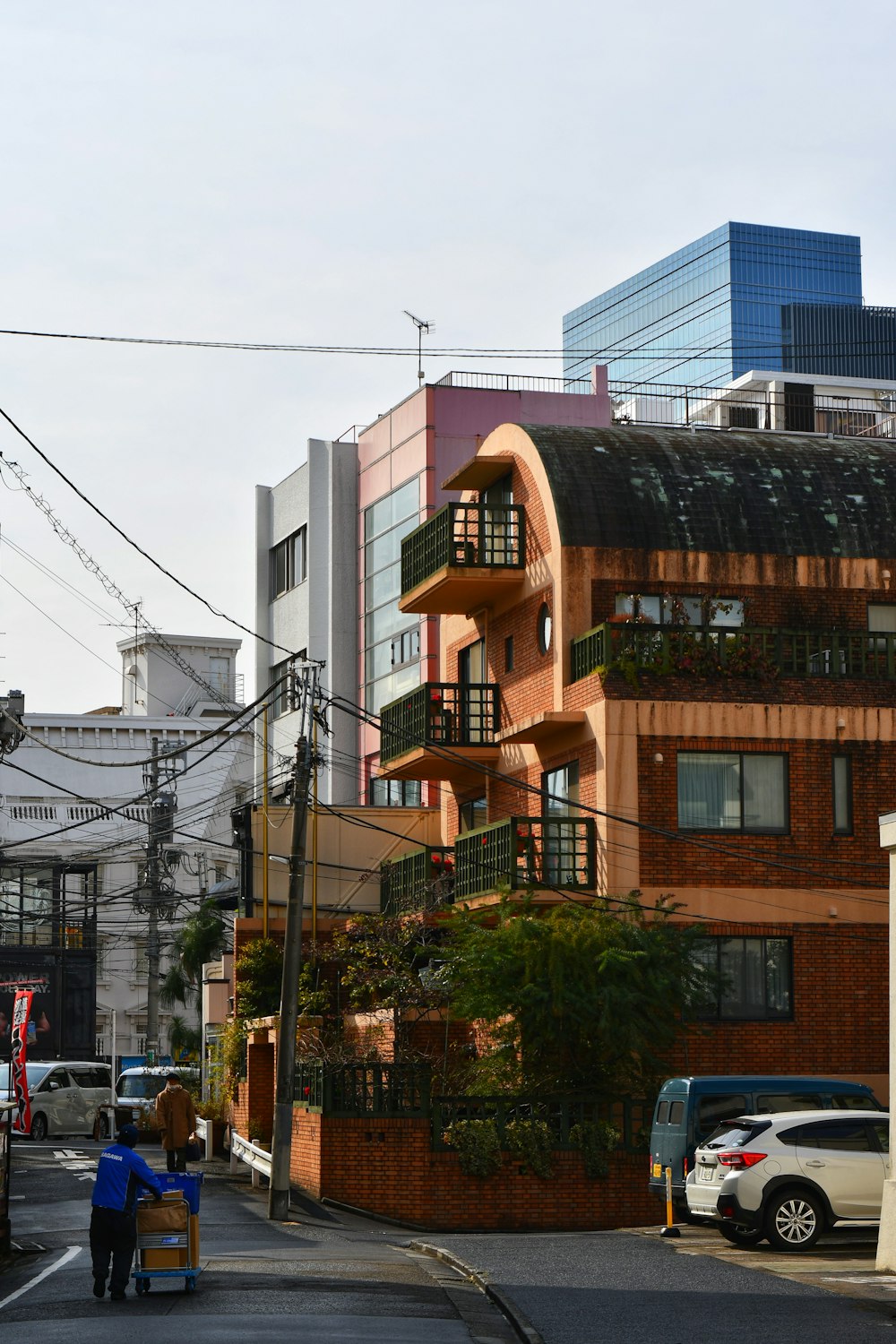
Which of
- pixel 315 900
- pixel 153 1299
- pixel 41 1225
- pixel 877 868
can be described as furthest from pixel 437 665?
pixel 153 1299

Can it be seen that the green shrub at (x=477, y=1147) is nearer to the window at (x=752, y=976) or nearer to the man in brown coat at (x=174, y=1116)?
the man in brown coat at (x=174, y=1116)

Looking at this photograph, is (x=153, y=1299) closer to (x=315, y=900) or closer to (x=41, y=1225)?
(x=41, y=1225)

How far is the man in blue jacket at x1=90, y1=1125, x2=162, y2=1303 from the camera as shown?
1777cm

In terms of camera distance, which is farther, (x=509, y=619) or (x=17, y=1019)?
(x=17, y=1019)

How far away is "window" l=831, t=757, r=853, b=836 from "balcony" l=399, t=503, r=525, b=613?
689 centimetres

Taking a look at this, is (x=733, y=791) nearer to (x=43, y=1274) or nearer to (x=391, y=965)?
(x=391, y=965)

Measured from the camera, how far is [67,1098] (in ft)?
163

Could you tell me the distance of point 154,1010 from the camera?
61594mm

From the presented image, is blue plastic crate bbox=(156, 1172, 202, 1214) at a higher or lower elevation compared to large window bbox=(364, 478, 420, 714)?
lower

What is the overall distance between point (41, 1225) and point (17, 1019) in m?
16.2

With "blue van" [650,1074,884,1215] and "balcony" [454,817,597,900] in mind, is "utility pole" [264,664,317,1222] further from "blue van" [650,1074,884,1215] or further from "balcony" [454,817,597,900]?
"blue van" [650,1074,884,1215]

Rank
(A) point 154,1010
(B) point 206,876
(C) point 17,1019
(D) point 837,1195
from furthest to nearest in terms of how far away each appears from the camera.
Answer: (B) point 206,876, (A) point 154,1010, (C) point 17,1019, (D) point 837,1195

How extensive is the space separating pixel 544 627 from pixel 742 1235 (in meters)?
14.8

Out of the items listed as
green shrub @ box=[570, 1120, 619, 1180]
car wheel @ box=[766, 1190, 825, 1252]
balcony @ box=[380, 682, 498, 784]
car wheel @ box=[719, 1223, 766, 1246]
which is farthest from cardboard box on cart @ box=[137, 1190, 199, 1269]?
balcony @ box=[380, 682, 498, 784]
